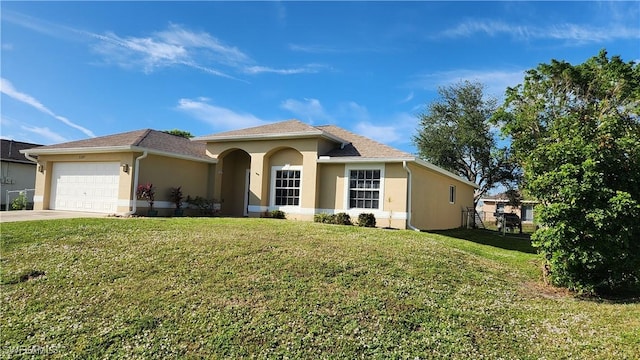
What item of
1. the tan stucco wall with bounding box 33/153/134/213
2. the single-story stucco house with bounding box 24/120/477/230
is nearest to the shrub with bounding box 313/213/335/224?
the single-story stucco house with bounding box 24/120/477/230

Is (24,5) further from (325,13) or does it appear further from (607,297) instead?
(607,297)

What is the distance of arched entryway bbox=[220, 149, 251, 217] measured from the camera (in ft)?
64.4

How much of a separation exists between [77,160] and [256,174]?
805cm

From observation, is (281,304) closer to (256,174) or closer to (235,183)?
(256,174)

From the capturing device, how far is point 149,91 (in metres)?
18.3

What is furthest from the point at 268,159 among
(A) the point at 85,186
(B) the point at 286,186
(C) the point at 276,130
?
(A) the point at 85,186

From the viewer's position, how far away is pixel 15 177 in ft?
87.4

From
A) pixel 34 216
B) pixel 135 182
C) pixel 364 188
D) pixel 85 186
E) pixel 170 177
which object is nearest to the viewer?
pixel 34 216

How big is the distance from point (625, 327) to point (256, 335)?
17.9ft

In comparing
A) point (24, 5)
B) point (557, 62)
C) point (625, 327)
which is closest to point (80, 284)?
point (625, 327)

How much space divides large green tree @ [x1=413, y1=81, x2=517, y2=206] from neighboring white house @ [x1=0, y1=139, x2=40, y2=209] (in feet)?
90.6

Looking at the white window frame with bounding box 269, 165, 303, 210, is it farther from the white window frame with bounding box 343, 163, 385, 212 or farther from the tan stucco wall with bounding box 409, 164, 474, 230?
the tan stucco wall with bounding box 409, 164, 474, 230

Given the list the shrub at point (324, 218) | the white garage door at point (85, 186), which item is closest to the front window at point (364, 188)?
the shrub at point (324, 218)

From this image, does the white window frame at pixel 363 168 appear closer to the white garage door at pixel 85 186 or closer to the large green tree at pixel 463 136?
the white garage door at pixel 85 186
